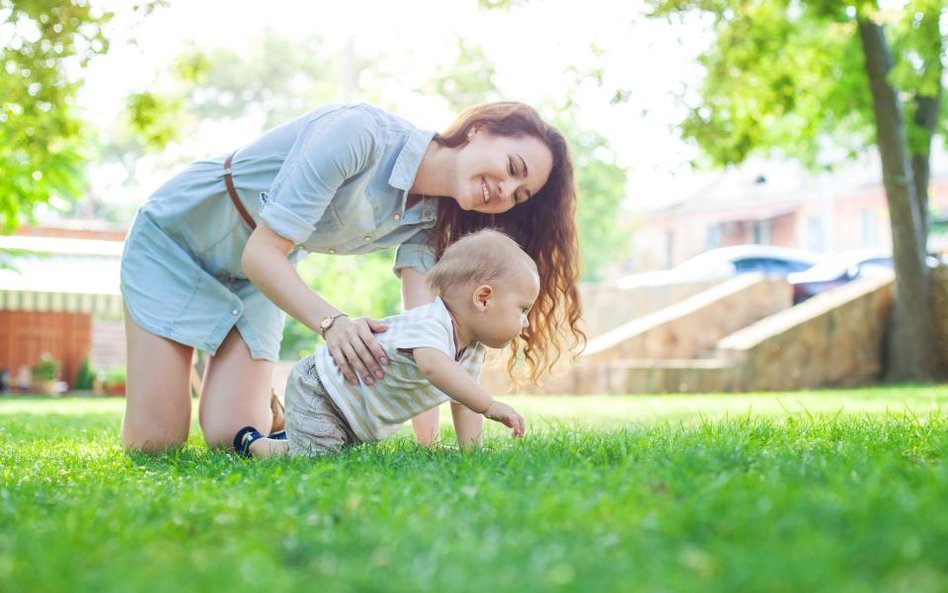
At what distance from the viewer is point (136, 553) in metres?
1.83

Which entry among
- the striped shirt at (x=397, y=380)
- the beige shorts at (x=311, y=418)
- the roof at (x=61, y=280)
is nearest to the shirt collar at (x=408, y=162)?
the striped shirt at (x=397, y=380)

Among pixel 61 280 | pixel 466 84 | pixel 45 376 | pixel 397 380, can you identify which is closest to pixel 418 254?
pixel 397 380

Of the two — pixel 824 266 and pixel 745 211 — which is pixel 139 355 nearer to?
pixel 824 266

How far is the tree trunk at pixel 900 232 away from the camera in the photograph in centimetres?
1170

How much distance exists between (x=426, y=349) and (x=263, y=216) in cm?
81

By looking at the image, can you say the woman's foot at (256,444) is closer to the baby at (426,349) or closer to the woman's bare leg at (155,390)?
the baby at (426,349)

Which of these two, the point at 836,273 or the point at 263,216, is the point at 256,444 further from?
the point at 836,273

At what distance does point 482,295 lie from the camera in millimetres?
3561

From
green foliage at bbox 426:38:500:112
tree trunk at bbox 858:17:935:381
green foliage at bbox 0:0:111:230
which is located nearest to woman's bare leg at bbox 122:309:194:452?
green foliage at bbox 0:0:111:230

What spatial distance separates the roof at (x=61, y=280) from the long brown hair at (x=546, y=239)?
15.1m

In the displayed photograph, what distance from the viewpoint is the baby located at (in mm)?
3479

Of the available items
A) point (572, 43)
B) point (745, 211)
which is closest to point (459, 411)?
point (572, 43)

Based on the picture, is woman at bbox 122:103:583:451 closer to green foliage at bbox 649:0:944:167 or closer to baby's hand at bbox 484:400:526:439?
baby's hand at bbox 484:400:526:439

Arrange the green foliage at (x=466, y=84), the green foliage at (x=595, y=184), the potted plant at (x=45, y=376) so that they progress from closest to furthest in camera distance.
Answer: the potted plant at (x=45, y=376)
the green foliage at (x=466, y=84)
the green foliage at (x=595, y=184)
